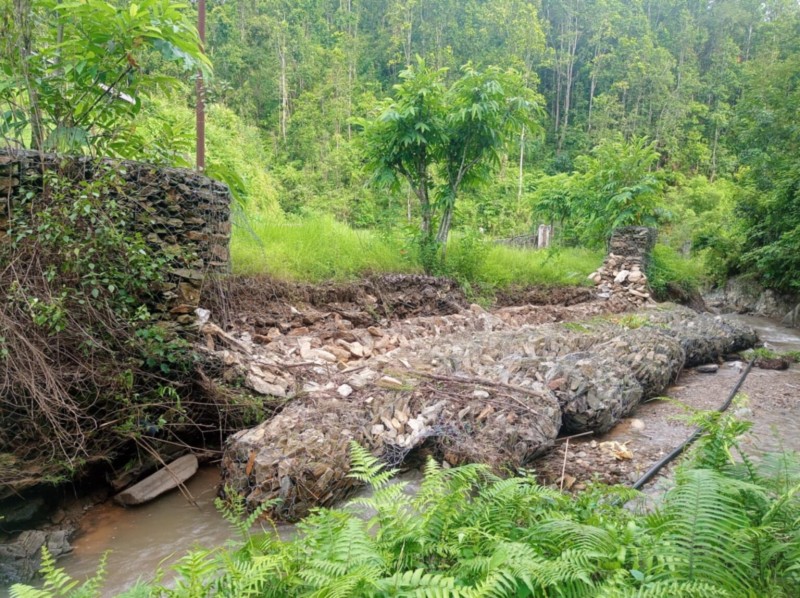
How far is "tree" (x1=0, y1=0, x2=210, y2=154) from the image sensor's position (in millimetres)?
3469

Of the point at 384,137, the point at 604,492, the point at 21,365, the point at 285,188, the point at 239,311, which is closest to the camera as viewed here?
the point at 604,492

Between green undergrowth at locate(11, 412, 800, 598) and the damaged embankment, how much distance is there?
1286 millimetres

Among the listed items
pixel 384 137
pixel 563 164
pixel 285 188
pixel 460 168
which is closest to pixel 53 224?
pixel 384 137

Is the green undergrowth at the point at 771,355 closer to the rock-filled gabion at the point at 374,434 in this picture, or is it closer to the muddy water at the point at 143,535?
the rock-filled gabion at the point at 374,434

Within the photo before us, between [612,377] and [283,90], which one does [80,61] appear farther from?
[283,90]

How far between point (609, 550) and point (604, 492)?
874 mm

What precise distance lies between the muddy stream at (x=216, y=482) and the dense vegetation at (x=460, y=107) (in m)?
2.79

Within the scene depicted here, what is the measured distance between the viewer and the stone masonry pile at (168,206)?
3.32 metres

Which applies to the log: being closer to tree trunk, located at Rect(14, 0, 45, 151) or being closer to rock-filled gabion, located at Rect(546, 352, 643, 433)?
tree trunk, located at Rect(14, 0, 45, 151)

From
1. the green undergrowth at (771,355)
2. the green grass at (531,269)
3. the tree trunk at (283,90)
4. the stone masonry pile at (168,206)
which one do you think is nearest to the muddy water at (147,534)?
the stone masonry pile at (168,206)

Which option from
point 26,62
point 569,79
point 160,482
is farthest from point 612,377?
Answer: point 569,79

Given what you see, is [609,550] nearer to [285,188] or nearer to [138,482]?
[138,482]

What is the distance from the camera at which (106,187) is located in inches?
137

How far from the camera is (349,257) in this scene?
271 inches
